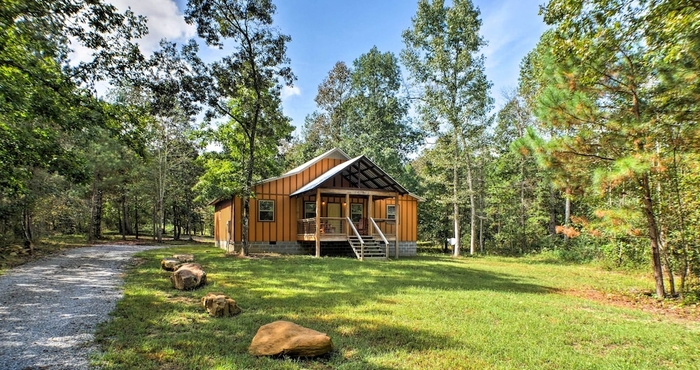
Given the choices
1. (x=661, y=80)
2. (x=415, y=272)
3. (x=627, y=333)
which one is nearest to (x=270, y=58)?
(x=415, y=272)

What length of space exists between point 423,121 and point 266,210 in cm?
1109

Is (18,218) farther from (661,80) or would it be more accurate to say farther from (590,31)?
(661,80)

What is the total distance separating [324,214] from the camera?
19.0 metres

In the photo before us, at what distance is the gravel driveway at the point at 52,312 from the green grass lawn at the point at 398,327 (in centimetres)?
32

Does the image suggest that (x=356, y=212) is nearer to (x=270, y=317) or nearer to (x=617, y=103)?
(x=617, y=103)

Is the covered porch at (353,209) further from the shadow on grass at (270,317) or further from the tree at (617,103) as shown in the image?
the tree at (617,103)

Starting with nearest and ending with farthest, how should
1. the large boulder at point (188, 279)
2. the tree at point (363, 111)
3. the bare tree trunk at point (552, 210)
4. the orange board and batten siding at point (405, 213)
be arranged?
the large boulder at point (188, 279) → the orange board and batten siding at point (405, 213) → the bare tree trunk at point (552, 210) → the tree at point (363, 111)

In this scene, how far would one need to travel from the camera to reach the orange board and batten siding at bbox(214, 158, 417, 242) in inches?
676

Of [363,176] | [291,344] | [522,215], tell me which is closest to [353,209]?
[363,176]

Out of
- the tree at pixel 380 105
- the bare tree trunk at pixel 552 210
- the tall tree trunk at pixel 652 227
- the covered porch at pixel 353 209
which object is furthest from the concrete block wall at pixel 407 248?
the tall tree trunk at pixel 652 227

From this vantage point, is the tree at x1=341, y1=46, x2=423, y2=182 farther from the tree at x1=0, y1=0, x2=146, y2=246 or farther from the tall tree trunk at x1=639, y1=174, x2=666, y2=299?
the tree at x1=0, y1=0, x2=146, y2=246

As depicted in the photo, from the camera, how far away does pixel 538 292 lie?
8953 mm

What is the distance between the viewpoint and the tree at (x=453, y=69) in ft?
65.3

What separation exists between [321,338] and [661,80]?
24.6ft
